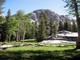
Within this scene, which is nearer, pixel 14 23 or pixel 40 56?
pixel 40 56

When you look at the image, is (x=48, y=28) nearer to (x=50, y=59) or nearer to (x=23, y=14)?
(x=23, y=14)

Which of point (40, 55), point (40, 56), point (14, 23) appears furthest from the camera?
point (14, 23)

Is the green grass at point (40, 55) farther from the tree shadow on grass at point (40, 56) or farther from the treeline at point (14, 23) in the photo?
the treeline at point (14, 23)

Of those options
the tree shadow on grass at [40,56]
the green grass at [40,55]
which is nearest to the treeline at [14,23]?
the green grass at [40,55]

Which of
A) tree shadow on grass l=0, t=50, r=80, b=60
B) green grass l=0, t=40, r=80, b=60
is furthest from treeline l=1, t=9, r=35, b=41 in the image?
tree shadow on grass l=0, t=50, r=80, b=60

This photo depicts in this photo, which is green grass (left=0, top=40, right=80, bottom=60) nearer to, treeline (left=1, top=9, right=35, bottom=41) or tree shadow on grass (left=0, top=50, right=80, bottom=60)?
tree shadow on grass (left=0, top=50, right=80, bottom=60)

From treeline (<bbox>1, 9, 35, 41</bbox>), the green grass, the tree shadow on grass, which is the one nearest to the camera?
the tree shadow on grass

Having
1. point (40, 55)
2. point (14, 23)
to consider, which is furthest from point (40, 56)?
point (14, 23)

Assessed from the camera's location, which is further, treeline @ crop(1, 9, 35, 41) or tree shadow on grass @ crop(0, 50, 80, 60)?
treeline @ crop(1, 9, 35, 41)

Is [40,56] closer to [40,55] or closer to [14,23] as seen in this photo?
[40,55]

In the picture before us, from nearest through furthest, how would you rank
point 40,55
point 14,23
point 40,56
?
point 40,56, point 40,55, point 14,23

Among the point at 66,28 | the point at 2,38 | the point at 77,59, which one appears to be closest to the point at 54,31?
the point at 66,28

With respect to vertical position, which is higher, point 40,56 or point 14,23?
point 14,23

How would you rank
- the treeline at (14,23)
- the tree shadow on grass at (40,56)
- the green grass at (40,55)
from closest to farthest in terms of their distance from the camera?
the tree shadow on grass at (40,56) < the green grass at (40,55) < the treeline at (14,23)
